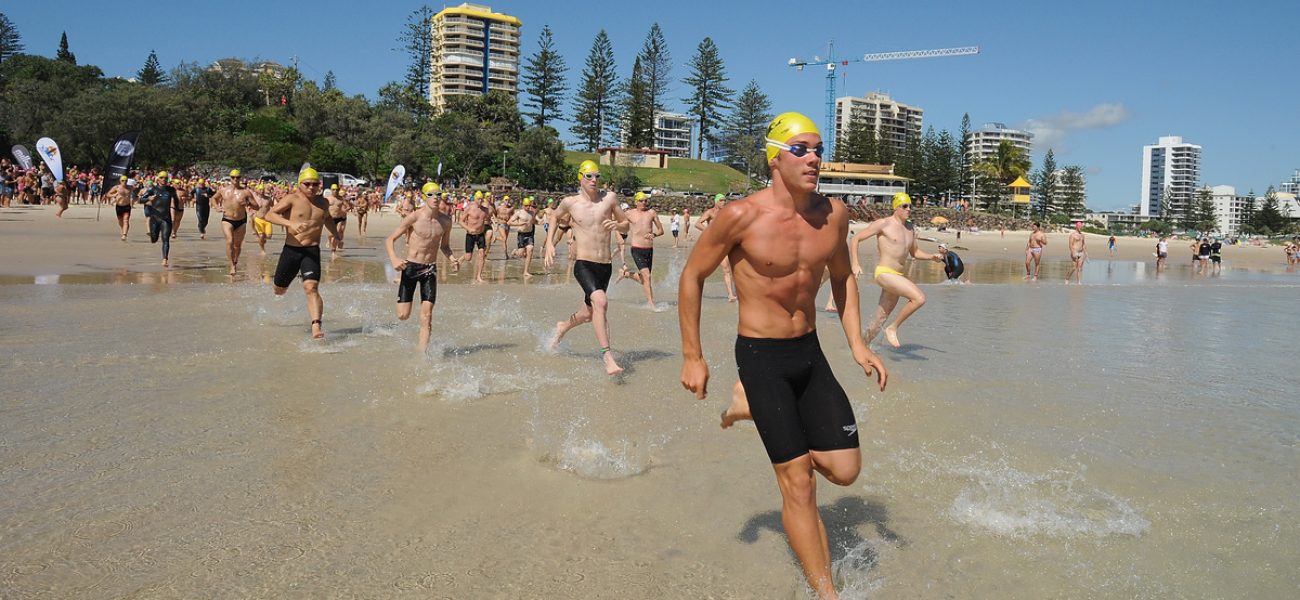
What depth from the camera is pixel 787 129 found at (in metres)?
3.48

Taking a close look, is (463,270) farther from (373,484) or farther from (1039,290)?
(373,484)

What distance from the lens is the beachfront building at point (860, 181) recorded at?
90.8 meters

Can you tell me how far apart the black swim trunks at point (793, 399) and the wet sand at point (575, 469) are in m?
0.66

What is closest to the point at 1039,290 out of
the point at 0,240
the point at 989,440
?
the point at 989,440

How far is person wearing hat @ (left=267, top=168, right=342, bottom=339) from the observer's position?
29.3 ft

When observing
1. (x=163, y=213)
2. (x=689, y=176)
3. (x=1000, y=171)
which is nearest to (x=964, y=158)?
(x=1000, y=171)

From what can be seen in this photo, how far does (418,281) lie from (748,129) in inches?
3872

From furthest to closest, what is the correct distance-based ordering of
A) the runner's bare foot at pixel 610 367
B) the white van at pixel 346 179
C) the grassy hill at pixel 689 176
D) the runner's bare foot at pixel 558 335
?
the grassy hill at pixel 689 176 < the white van at pixel 346 179 < the runner's bare foot at pixel 558 335 < the runner's bare foot at pixel 610 367

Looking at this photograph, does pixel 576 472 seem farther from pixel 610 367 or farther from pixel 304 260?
pixel 304 260

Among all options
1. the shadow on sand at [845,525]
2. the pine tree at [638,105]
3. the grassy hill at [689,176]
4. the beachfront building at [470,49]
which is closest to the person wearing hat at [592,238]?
the shadow on sand at [845,525]

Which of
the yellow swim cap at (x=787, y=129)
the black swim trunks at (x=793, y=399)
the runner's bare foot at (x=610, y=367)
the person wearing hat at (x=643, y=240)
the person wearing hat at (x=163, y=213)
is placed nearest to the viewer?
the black swim trunks at (x=793, y=399)

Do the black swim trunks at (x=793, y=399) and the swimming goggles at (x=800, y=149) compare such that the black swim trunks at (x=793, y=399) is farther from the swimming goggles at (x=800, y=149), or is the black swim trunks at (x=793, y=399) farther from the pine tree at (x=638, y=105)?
the pine tree at (x=638, y=105)

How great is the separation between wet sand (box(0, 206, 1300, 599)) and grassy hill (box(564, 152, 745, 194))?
72.9 m

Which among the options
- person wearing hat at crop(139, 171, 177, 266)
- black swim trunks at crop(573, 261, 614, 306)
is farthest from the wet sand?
person wearing hat at crop(139, 171, 177, 266)
